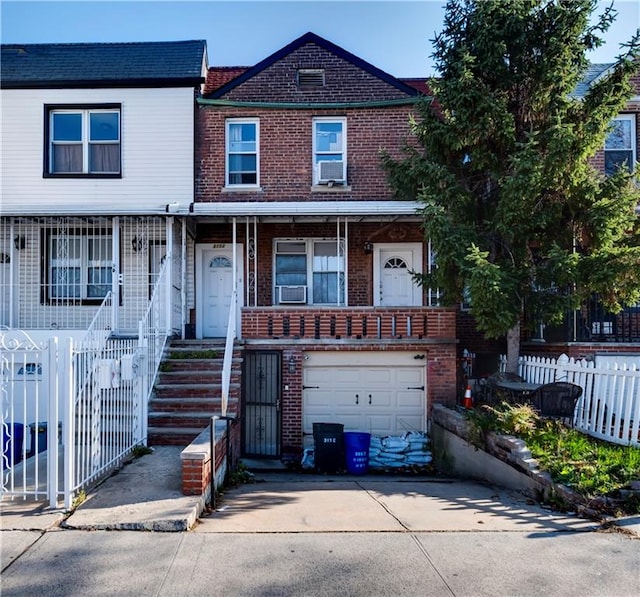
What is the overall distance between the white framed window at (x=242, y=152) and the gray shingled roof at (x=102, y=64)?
1317 mm

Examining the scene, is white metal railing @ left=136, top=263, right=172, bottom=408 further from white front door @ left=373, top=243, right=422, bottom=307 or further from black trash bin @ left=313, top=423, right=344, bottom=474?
white front door @ left=373, top=243, right=422, bottom=307

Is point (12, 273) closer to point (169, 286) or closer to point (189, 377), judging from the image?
point (169, 286)

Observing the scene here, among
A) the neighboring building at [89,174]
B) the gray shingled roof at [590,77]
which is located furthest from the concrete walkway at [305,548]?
the gray shingled roof at [590,77]

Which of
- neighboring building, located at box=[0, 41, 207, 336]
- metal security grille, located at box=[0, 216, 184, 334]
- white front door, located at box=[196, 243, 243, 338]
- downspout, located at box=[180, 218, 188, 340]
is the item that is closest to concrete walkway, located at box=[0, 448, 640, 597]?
downspout, located at box=[180, 218, 188, 340]

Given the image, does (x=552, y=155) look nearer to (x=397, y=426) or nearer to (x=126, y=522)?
(x=397, y=426)

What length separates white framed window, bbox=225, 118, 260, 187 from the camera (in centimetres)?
1273

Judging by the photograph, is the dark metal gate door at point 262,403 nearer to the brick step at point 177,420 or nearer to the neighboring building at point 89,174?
the brick step at point 177,420

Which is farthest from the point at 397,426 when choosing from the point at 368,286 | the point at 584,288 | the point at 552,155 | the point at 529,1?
the point at 529,1

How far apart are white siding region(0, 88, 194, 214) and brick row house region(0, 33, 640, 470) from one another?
0.03m

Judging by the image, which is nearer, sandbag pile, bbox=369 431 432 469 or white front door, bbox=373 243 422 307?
sandbag pile, bbox=369 431 432 469

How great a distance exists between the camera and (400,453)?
9.99 meters

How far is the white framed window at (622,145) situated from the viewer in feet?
42.8

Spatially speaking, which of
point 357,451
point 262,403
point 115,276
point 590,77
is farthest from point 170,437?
point 590,77

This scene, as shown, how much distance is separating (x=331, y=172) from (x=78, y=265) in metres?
6.06
